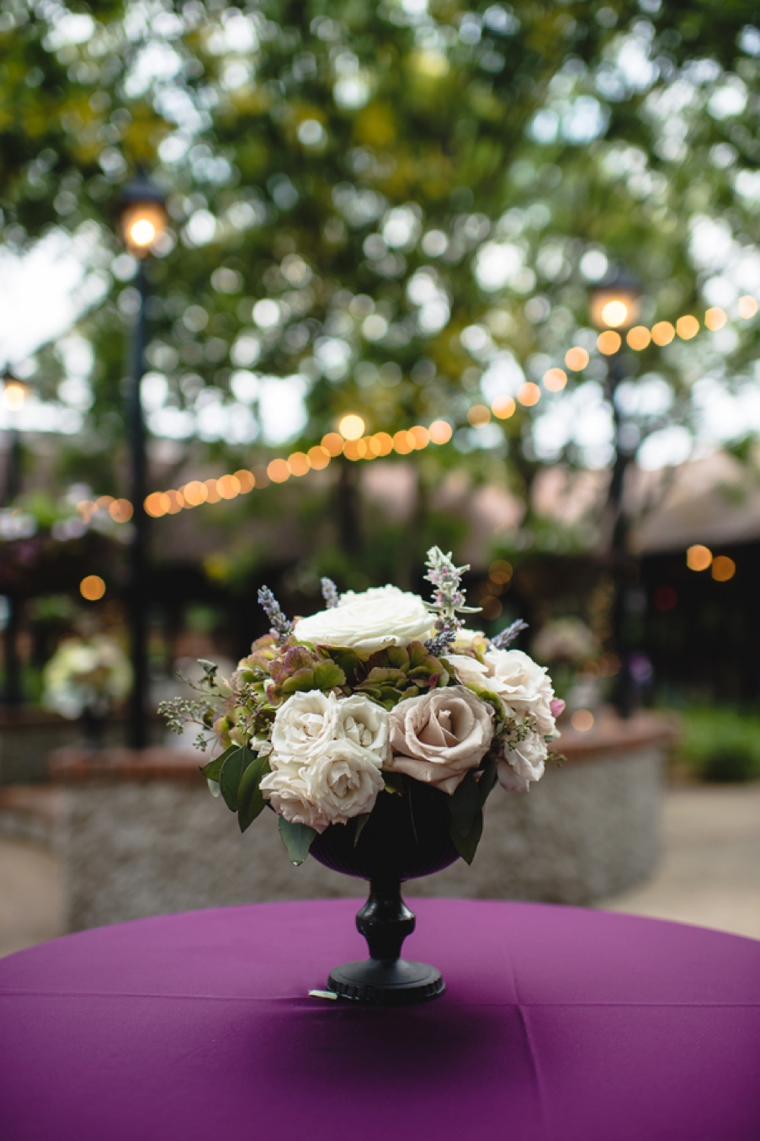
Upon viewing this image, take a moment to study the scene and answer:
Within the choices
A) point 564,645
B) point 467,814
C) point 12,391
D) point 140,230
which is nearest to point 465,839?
point 467,814

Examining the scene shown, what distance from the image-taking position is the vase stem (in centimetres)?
165

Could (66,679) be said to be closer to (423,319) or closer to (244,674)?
(244,674)

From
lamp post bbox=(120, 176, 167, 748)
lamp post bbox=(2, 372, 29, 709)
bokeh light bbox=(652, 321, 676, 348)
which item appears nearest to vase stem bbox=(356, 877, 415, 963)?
lamp post bbox=(120, 176, 167, 748)

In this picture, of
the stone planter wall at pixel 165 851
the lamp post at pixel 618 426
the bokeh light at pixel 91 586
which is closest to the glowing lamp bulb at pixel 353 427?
the lamp post at pixel 618 426

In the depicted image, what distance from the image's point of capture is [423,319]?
11.4 metres

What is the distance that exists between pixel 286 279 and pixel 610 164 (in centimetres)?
451

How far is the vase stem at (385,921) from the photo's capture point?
5.42 ft

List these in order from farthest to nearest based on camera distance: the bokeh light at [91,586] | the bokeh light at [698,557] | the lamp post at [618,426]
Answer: the bokeh light at [698,557]
the lamp post at [618,426]
the bokeh light at [91,586]

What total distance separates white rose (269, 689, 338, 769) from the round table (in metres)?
0.43

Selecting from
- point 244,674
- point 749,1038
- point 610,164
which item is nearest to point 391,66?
point 610,164

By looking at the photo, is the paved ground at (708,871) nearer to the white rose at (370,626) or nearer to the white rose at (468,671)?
the white rose at (468,671)

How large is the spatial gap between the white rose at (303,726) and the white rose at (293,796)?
2 cm

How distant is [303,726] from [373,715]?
4.2 inches

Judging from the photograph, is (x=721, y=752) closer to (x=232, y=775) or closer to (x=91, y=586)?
(x=91, y=586)
